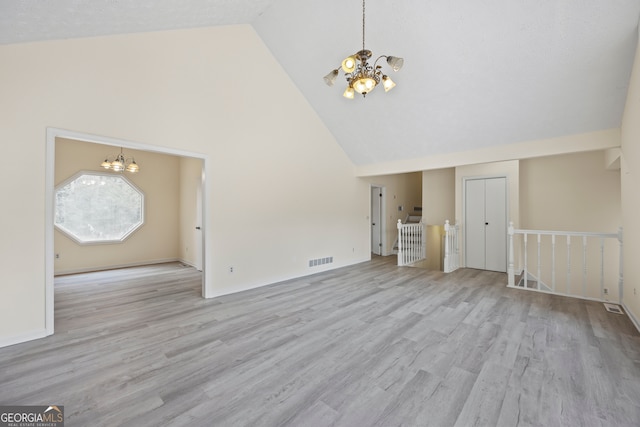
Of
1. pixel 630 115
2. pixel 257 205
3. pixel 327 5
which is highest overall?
pixel 327 5

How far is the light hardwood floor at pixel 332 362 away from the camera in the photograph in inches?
65.4

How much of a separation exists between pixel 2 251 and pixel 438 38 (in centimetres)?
547

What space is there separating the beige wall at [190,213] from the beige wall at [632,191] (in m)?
7.20

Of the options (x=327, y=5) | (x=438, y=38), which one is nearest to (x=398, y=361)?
(x=438, y=38)

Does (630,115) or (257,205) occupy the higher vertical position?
(630,115)

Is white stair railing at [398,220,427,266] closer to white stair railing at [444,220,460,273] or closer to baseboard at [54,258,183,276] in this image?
white stair railing at [444,220,460,273]

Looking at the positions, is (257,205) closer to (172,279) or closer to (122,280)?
(172,279)

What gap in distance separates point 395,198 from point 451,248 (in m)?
2.94

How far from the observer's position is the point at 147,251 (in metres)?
6.62

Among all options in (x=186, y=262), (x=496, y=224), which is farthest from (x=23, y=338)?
(x=496, y=224)

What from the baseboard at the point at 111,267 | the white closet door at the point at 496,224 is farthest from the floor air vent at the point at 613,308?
the baseboard at the point at 111,267

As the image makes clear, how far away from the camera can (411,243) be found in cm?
682

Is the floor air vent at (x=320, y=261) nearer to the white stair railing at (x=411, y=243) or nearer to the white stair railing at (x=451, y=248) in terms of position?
the white stair railing at (x=411, y=243)

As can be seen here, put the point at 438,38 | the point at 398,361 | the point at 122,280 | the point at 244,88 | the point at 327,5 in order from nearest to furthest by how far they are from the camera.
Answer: the point at 398,361
the point at 438,38
the point at 327,5
the point at 244,88
the point at 122,280
